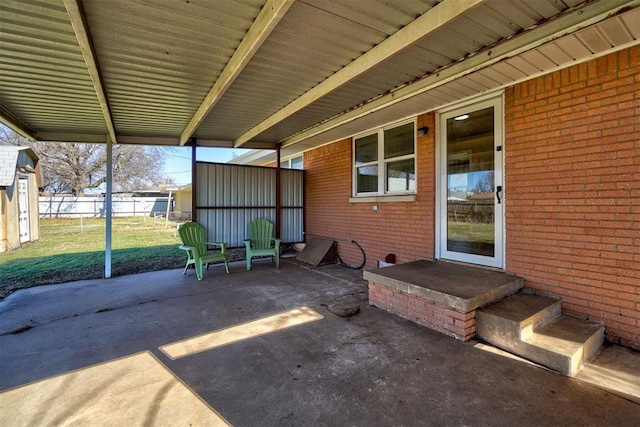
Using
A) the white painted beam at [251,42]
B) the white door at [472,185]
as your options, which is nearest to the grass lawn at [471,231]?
the white door at [472,185]

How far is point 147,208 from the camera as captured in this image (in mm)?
20328

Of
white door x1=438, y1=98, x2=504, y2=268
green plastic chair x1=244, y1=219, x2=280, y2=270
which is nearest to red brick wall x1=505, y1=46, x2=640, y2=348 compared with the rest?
white door x1=438, y1=98, x2=504, y2=268

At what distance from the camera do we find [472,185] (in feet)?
12.5

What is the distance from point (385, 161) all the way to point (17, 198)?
1102 centimetres

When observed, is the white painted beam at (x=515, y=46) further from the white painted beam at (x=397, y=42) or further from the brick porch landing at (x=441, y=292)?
the brick porch landing at (x=441, y=292)

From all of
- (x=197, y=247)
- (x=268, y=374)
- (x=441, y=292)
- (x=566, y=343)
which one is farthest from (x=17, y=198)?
(x=566, y=343)

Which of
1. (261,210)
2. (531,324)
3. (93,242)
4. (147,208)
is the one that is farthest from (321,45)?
(147,208)

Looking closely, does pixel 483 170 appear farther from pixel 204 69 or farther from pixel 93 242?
pixel 93 242

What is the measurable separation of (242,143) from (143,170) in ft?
75.5

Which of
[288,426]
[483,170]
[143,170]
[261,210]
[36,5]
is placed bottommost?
[288,426]

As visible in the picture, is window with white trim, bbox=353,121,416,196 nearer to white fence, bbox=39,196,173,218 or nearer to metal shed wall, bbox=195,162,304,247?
metal shed wall, bbox=195,162,304,247

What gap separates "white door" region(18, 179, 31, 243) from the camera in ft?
29.2

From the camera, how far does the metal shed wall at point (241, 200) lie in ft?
20.4

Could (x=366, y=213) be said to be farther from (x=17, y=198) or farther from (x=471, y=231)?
(x=17, y=198)
